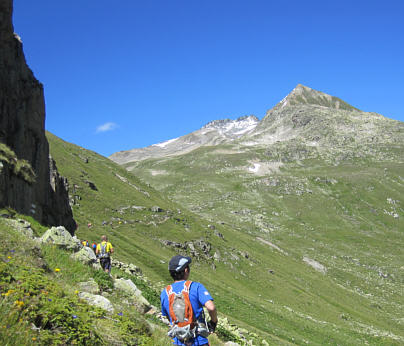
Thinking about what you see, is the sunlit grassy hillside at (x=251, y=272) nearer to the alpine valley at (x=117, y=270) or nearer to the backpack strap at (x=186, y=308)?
the alpine valley at (x=117, y=270)

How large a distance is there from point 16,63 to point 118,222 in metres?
36.7

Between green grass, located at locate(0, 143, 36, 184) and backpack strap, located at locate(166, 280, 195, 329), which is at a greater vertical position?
green grass, located at locate(0, 143, 36, 184)

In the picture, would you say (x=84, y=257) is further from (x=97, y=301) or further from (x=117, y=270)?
(x=117, y=270)

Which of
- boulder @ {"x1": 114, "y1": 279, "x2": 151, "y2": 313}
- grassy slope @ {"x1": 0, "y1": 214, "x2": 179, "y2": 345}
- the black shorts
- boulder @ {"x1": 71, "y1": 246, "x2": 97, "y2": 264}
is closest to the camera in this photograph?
grassy slope @ {"x1": 0, "y1": 214, "x2": 179, "y2": 345}

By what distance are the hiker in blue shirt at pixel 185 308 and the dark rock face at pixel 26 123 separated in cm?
2280

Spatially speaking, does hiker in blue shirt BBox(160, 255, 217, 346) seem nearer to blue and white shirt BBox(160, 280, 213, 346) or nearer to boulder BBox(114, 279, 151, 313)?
blue and white shirt BBox(160, 280, 213, 346)

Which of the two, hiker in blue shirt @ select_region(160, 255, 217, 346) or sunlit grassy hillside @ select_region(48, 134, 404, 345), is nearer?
hiker in blue shirt @ select_region(160, 255, 217, 346)

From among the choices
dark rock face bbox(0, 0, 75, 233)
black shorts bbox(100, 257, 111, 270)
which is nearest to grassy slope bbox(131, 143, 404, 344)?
black shorts bbox(100, 257, 111, 270)

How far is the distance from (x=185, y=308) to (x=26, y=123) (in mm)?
30995

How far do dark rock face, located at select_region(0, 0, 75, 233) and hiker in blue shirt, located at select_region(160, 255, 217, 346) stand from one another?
22803 mm

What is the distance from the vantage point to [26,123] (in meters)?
31.7

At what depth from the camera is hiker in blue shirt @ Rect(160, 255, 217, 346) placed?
712 cm

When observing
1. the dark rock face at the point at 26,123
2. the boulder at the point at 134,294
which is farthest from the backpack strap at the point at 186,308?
the dark rock face at the point at 26,123

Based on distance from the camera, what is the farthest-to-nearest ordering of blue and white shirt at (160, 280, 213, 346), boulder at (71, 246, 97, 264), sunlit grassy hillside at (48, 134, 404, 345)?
sunlit grassy hillside at (48, 134, 404, 345)
boulder at (71, 246, 97, 264)
blue and white shirt at (160, 280, 213, 346)
